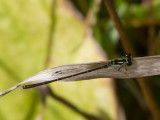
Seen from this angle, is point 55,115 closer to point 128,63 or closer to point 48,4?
point 128,63

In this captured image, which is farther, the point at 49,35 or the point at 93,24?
the point at 93,24

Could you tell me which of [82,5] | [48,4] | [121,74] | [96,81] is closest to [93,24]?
[82,5]

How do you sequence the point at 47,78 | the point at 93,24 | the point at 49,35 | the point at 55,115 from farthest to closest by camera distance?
1. the point at 93,24
2. the point at 49,35
3. the point at 55,115
4. the point at 47,78

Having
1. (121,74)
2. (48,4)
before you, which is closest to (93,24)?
(48,4)

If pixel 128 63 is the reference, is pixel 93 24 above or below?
above

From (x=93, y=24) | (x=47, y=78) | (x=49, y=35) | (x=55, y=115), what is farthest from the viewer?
(x=93, y=24)

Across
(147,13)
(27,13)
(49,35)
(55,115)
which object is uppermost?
(147,13)

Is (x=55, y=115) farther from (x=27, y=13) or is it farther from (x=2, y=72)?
(x=27, y=13)

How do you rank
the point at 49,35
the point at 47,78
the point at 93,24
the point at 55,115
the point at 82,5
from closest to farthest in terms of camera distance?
the point at 47,78, the point at 55,115, the point at 49,35, the point at 93,24, the point at 82,5

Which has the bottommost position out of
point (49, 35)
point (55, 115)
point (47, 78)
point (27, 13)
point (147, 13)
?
point (55, 115)
